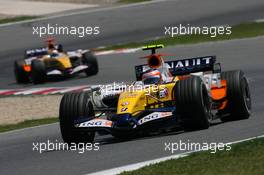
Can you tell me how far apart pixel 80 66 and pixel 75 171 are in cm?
1601

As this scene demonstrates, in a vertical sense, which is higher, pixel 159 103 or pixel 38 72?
pixel 159 103

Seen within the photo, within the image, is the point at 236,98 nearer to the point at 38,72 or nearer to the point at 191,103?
the point at 191,103

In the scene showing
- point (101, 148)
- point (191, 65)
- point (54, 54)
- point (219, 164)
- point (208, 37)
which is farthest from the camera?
point (208, 37)

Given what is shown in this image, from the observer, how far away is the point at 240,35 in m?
29.8

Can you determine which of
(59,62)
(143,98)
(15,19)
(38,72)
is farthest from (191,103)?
(15,19)

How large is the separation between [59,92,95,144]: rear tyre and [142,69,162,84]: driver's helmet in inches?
42.6

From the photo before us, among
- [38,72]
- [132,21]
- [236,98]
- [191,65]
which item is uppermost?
[191,65]

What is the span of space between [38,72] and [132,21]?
35.0 feet

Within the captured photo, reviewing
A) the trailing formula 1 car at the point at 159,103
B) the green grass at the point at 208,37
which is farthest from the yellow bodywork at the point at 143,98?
the green grass at the point at 208,37

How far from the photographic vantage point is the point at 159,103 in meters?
14.2

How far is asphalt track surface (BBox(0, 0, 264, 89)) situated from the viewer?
34281 millimetres

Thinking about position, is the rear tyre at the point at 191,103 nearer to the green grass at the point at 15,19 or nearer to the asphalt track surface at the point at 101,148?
the asphalt track surface at the point at 101,148

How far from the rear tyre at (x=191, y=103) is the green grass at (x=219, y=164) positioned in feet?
6.81

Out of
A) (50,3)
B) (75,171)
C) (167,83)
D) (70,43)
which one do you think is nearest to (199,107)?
(167,83)
